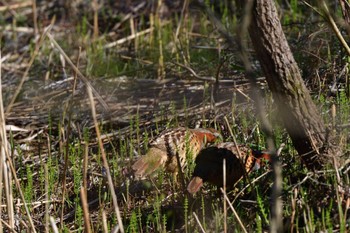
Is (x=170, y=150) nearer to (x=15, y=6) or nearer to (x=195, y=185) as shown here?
(x=195, y=185)

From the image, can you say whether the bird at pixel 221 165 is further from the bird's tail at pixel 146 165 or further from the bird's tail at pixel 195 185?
the bird's tail at pixel 146 165

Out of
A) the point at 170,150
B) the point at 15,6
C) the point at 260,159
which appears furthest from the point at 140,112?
the point at 15,6

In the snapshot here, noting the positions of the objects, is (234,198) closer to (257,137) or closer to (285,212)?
(285,212)

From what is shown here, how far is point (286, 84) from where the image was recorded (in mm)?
3836

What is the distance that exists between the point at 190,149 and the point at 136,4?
157 inches

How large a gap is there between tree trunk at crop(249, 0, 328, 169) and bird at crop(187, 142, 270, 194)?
1.06 feet

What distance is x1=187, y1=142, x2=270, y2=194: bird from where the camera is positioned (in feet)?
13.9

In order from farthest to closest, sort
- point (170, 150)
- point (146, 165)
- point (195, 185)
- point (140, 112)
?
point (140, 112) < point (170, 150) < point (146, 165) < point (195, 185)

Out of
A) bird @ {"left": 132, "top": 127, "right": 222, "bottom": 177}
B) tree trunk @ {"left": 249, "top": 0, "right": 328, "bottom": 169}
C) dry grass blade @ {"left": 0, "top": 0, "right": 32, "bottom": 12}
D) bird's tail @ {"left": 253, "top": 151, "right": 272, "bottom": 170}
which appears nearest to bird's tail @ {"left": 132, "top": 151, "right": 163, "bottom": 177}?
bird @ {"left": 132, "top": 127, "right": 222, "bottom": 177}

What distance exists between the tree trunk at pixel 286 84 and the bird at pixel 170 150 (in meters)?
0.89

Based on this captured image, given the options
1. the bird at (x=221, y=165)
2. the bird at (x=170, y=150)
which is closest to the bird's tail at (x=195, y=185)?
the bird at (x=221, y=165)

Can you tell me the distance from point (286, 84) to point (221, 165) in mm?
638

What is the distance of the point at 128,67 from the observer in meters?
7.10

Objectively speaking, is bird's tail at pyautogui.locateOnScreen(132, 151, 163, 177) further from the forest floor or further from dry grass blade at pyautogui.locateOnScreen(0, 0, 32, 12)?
dry grass blade at pyautogui.locateOnScreen(0, 0, 32, 12)
